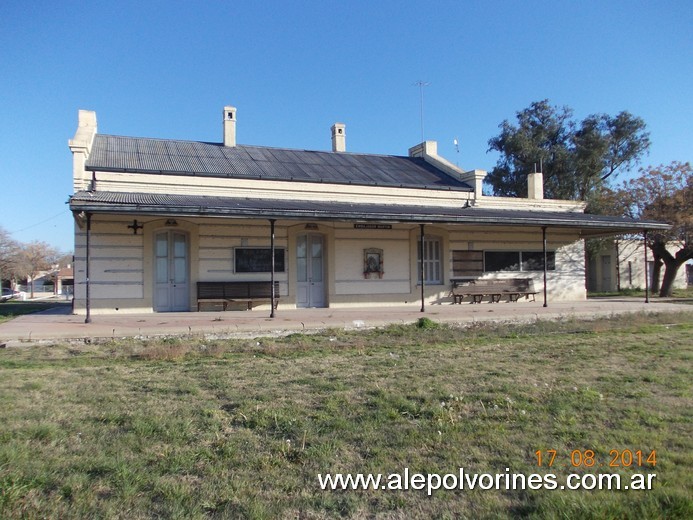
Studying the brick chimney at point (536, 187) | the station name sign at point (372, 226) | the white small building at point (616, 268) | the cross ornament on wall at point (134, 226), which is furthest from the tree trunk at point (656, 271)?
the cross ornament on wall at point (134, 226)

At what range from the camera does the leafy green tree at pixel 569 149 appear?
3625 centimetres

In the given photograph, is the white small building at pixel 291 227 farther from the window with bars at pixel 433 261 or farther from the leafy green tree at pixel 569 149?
the leafy green tree at pixel 569 149

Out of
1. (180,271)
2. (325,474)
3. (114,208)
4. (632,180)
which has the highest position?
(632,180)

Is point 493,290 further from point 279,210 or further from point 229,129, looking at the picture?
point 229,129

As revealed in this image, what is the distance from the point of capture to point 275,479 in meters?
3.59

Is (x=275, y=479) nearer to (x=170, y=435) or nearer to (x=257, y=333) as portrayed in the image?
(x=170, y=435)

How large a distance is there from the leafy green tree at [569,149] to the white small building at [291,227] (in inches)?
639

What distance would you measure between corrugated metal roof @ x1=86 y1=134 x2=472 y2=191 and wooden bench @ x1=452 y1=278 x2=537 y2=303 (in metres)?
3.67

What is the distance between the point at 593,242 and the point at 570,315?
17.7 m

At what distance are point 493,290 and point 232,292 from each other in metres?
9.09

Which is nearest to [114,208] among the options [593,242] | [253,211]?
[253,211]

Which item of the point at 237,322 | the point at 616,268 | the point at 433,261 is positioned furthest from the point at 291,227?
the point at 616,268

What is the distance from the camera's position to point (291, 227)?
16.8 meters

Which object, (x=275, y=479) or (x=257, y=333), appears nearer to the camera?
(x=275, y=479)
